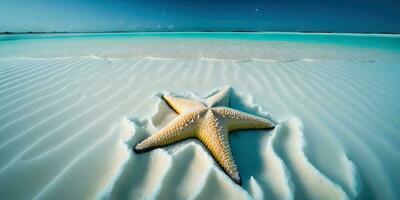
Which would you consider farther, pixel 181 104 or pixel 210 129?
pixel 181 104

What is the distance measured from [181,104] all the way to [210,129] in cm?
61

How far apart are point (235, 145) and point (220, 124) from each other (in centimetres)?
25

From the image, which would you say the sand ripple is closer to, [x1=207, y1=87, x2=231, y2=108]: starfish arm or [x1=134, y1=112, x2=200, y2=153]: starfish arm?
[x1=134, y1=112, x2=200, y2=153]: starfish arm

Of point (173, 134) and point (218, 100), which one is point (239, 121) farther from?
point (173, 134)

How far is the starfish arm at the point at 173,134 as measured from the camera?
1.84 meters

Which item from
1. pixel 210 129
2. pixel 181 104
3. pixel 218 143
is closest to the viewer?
pixel 218 143

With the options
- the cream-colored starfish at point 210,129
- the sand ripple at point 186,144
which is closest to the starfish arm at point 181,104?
the cream-colored starfish at point 210,129

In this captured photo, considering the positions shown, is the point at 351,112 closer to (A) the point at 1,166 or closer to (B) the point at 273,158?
(B) the point at 273,158

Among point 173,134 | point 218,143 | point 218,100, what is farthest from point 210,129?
point 218,100

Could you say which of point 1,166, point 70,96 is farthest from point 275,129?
point 70,96

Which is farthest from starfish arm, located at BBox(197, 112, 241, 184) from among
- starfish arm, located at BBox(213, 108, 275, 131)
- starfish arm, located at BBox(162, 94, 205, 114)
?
starfish arm, located at BBox(162, 94, 205, 114)

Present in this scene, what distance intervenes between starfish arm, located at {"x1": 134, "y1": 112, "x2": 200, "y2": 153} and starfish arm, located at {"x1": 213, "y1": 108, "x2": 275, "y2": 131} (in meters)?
0.24

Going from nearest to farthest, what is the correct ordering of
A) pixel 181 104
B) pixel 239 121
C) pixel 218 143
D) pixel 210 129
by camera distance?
pixel 218 143 → pixel 210 129 → pixel 239 121 → pixel 181 104

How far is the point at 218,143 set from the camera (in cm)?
172
